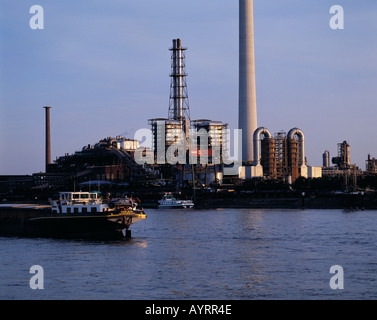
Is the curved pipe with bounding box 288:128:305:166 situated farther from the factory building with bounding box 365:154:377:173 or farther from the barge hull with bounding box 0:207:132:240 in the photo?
the barge hull with bounding box 0:207:132:240

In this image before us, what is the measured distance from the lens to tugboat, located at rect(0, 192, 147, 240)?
219 feet

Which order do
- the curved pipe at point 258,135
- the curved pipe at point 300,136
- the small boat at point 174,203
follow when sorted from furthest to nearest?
the curved pipe at point 300,136 → the curved pipe at point 258,135 → the small boat at point 174,203

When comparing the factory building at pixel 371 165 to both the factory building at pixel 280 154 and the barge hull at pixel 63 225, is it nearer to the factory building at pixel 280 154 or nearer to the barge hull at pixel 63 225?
the factory building at pixel 280 154

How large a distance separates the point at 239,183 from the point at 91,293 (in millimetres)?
147463

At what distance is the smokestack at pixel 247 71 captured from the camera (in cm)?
17612

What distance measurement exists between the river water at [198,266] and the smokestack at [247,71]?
106 m

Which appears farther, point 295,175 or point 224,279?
point 295,175

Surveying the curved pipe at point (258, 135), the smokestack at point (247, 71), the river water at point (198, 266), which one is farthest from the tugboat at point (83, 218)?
the smokestack at point (247, 71)

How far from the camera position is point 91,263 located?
1933 inches

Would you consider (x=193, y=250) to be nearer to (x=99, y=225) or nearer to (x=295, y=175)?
(x=99, y=225)

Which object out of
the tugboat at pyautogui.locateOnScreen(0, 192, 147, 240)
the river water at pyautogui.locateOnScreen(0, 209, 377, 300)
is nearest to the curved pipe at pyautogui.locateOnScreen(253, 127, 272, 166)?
the river water at pyautogui.locateOnScreen(0, 209, 377, 300)

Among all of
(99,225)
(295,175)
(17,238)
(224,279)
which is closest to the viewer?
(224,279)

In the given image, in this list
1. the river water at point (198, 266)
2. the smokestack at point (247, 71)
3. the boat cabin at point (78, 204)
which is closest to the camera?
the river water at point (198, 266)
